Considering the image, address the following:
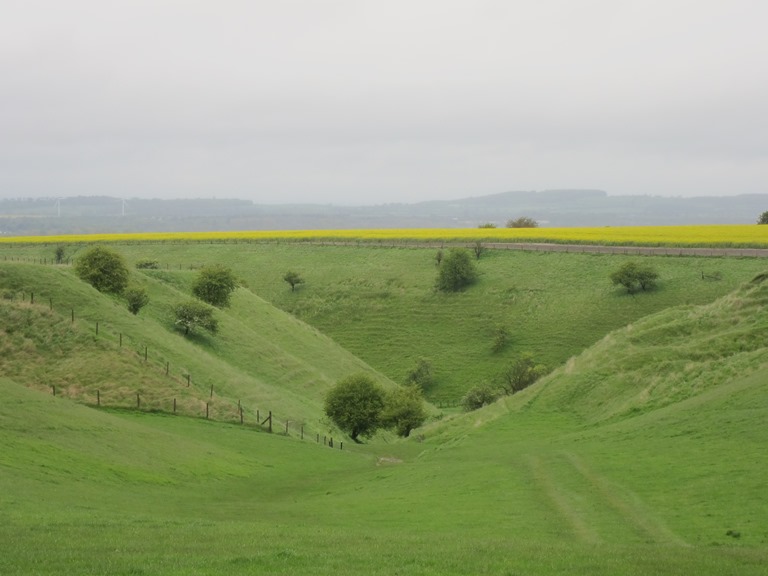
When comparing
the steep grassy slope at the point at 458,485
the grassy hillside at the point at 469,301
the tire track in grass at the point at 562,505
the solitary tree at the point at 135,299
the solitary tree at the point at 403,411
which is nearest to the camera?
the steep grassy slope at the point at 458,485

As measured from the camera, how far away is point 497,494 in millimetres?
32125

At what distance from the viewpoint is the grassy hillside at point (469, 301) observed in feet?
330

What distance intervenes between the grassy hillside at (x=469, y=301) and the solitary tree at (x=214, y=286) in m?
7.13

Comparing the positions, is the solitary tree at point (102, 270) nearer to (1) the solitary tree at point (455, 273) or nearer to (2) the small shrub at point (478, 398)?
(2) the small shrub at point (478, 398)

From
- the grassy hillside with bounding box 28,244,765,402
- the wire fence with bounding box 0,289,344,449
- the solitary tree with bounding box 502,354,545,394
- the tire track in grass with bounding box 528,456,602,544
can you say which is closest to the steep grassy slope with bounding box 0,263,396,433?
the wire fence with bounding box 0,289,344,449

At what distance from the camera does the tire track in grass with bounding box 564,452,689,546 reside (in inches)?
955

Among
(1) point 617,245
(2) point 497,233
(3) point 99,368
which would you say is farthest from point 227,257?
(3) point 99,368

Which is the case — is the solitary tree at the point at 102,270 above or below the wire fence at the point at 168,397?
above

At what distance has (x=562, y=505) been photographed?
95.1 feet

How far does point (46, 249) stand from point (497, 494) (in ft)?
416

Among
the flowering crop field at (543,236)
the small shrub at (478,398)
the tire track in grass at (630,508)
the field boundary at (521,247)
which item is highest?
the flowering crop field at (543,236)

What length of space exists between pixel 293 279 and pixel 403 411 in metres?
59.2

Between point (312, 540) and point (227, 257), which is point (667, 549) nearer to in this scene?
point (312, 540)

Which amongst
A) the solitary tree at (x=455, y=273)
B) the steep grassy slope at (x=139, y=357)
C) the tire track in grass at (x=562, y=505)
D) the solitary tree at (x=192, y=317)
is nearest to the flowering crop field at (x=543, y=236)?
the solitary tree at (x=455, y=273)
